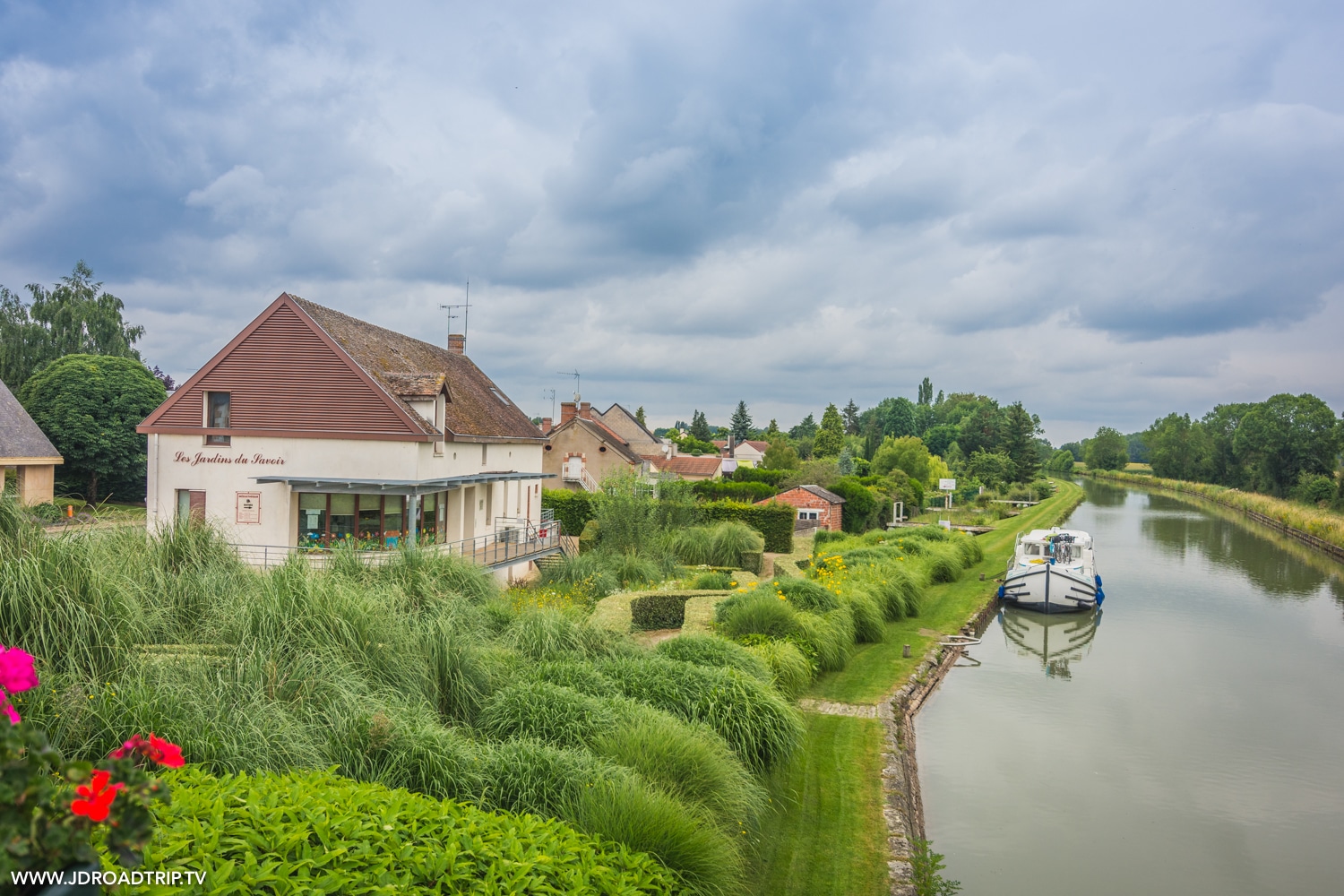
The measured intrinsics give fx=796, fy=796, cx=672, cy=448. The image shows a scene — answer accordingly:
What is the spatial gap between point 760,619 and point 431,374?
13.9 meters

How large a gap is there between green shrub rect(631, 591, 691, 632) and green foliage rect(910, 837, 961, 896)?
7942mm

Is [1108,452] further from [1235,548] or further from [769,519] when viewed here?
[769,519]

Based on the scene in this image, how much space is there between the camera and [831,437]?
7906 centimetres

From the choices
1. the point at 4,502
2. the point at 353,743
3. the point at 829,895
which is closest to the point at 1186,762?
the point at 829,895

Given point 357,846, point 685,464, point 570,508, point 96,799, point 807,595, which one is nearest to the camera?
point 96,799

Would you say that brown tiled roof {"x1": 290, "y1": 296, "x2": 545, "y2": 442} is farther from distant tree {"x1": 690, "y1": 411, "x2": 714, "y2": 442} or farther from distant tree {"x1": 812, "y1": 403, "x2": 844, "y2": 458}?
distant tree {"x1": 690, "y1": 411, "x2": 714, "y2": 442}

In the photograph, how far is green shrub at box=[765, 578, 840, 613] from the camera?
47.9ft

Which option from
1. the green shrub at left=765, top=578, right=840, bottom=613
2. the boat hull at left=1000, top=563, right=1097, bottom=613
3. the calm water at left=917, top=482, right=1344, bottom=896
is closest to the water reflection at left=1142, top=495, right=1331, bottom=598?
the calm water at left=917, top=482, right=1344, bottom=896

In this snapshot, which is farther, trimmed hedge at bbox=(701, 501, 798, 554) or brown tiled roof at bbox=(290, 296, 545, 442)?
trimmed hedge at bbox=(701, 501, 798, 554)

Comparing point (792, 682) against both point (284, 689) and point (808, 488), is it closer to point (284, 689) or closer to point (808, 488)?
point (284, 689)

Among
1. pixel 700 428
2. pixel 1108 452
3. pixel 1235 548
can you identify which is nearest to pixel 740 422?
pixel 700 428

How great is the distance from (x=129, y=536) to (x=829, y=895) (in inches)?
327

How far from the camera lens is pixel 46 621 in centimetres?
630

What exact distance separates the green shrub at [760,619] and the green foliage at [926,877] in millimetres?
5147
